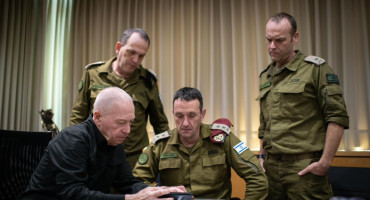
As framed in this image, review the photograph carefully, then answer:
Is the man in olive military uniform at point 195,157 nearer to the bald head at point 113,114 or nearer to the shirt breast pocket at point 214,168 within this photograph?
the shirt breast pocket at point 214,168

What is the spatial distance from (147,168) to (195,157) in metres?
0.29

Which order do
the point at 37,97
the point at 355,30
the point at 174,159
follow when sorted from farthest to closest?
the point at 37,97, the point at 355,30, the point at 174,159

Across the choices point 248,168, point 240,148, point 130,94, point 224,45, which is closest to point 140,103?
point 130,94

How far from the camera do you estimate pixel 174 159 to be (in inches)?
77.4

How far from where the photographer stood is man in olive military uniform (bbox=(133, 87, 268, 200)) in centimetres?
191

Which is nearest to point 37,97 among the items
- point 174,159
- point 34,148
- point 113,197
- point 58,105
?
point 58,105

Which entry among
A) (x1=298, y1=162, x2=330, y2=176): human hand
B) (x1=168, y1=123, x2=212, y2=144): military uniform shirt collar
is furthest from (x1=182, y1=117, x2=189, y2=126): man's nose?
(x1=298, y1=162, x2=330, y2=176): human hand

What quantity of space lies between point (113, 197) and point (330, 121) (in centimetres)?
121

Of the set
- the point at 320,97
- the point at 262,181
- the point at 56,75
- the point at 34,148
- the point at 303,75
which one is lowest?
the point at 262,181

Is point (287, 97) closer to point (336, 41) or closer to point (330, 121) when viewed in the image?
point (330, 121)

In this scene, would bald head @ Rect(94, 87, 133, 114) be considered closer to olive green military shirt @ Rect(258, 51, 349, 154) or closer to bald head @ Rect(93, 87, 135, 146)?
bald head @ Rect(93, 87, 135, 146)

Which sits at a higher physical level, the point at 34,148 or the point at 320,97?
the point at 320,97

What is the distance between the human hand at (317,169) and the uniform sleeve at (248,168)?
240 millimetres

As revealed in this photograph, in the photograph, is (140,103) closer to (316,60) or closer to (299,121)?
(299,121)
